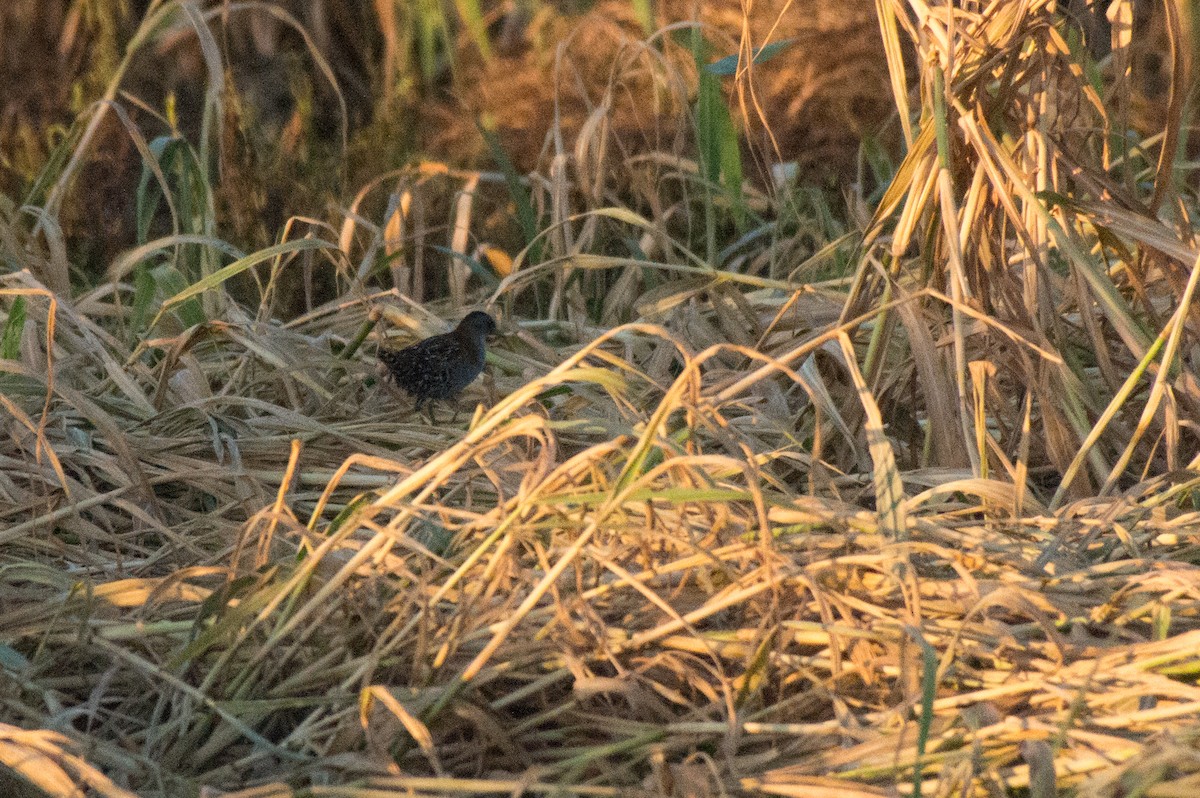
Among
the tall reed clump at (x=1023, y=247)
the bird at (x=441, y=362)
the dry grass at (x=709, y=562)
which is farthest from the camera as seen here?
the bird at (x=441, y=362)

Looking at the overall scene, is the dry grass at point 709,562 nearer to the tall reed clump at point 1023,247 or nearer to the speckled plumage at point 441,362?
the tall reed clump at point 1023,247

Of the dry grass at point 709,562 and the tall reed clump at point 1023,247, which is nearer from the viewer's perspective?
the dry grass at point 709,562

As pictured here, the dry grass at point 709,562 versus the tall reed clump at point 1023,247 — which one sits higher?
the tall reed clump at point 1023,247

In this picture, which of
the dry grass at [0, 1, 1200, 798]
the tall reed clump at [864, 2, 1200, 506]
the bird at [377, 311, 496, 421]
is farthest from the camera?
the bird at [377, 311, 496, 421]

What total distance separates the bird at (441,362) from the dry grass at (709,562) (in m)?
0.15

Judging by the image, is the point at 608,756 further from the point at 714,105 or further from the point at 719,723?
the point at 714,105

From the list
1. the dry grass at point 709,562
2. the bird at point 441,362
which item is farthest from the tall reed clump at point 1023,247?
→ the bird at point 441,362

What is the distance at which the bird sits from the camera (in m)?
3.63

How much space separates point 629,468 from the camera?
2.27 m

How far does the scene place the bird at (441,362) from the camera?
11.9ft

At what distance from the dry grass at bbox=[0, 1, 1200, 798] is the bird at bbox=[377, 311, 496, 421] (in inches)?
6.0

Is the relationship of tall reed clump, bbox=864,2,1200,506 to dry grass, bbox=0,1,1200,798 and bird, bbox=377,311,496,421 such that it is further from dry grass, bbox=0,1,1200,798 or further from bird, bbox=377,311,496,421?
bird, bbox=377,311,496,421

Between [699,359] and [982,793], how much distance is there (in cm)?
76

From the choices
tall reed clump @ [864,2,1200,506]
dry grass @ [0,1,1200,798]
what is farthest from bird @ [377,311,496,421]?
tall reed clump @ [864,2,1200,506]
